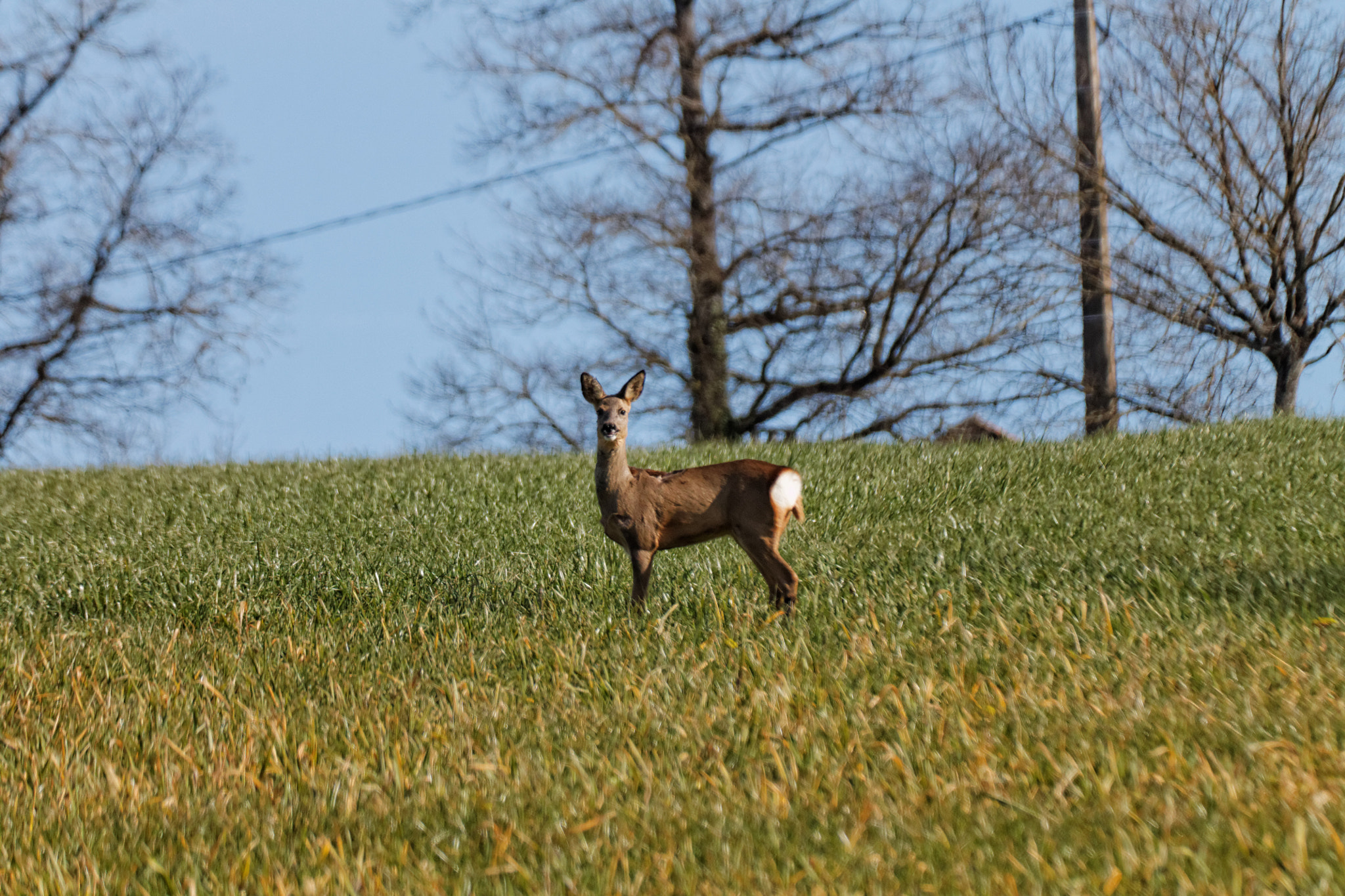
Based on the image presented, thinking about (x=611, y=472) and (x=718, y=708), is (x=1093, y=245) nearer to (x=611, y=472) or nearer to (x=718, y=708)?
(x=611, y=472)

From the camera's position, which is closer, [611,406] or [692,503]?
[611,406]

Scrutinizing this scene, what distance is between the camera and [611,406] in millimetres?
4898

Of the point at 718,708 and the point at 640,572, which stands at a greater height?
the point at 640,572

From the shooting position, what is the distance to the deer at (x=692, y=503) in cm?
499

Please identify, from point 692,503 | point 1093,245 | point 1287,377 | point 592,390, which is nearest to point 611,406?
point 592,390

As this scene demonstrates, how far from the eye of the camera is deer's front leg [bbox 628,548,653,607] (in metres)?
5.21

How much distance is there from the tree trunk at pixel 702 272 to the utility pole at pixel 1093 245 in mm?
Answer: 6187

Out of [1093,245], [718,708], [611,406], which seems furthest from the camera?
[1093,245]

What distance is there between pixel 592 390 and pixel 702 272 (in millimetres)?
13763

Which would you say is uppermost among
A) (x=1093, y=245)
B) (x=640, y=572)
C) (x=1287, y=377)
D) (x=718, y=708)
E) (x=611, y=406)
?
(x=1093, y=245)

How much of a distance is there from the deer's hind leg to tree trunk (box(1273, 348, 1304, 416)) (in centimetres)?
1192

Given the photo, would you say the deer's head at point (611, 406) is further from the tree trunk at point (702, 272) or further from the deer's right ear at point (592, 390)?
the tree trunk at point (702, 272)

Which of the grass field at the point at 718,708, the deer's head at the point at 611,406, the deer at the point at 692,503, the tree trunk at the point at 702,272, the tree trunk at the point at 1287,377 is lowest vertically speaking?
the grass field at the point at 718,708

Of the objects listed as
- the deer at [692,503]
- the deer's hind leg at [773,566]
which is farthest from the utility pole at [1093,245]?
the deer at [692,503]
